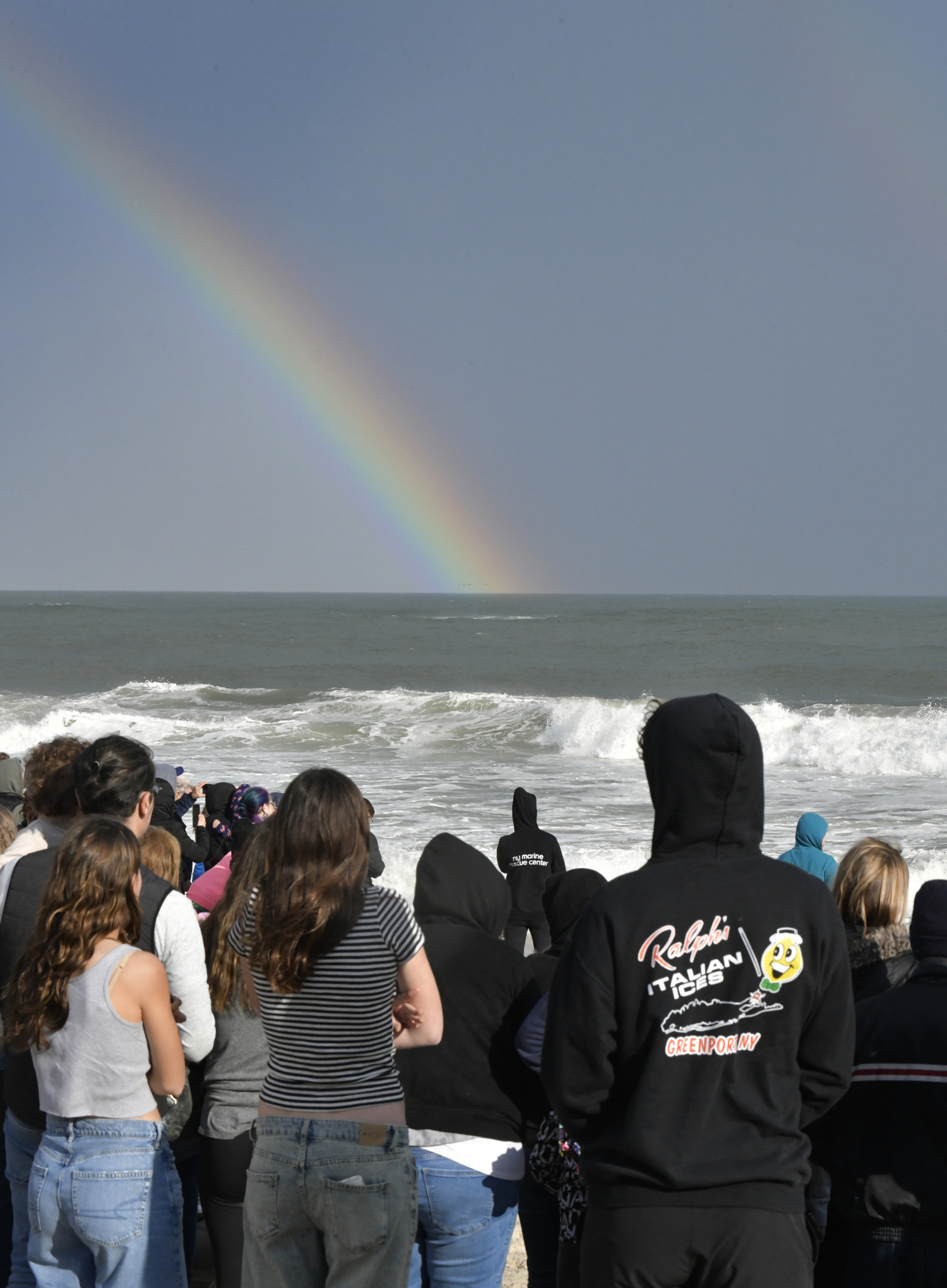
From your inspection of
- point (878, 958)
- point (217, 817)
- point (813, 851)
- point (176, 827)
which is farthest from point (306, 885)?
point (217, 817)

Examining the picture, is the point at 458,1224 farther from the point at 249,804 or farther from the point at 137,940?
the point at 249,804

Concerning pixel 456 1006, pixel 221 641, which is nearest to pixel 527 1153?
pixel 456 1006

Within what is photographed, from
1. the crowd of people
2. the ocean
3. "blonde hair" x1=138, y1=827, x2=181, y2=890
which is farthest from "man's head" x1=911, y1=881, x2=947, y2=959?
the ocean

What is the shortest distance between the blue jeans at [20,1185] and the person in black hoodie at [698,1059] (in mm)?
1481

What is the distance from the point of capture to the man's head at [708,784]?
1.95m

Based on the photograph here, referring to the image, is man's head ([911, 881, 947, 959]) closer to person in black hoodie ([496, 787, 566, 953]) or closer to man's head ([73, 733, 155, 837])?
man's head ([73, 733, 155, 837])

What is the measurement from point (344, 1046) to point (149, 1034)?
470 millimetres

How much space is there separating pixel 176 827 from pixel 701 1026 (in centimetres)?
397

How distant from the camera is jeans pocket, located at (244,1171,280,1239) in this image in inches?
88.2

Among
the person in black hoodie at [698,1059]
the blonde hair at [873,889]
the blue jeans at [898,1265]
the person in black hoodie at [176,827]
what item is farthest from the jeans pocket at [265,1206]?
the person in black hoodie at [176,827]

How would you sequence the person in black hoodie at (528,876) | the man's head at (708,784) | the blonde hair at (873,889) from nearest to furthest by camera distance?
1. the man's head at (708,784)
2. the blonde hair at (873,889)
3. the person in black hoodie at (528,876)

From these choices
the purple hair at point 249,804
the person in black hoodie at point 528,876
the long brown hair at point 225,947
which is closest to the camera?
the long brown hair at point 225,947

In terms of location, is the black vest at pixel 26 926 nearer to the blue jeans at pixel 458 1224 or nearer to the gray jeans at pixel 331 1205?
the gray jeans at pixel 331 1205

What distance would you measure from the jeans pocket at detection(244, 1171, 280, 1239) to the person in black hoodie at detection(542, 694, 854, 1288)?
26.0 inches
